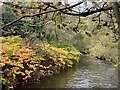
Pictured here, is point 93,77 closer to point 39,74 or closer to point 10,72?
point 39,74

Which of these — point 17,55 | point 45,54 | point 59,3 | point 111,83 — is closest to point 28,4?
point 59,3

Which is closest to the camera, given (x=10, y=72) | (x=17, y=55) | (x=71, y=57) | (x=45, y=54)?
(x=10, y=72)

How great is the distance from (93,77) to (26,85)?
3.01 meters

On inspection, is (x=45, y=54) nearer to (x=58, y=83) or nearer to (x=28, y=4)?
(x=58, y=83)

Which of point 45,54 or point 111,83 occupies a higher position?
point 45,54

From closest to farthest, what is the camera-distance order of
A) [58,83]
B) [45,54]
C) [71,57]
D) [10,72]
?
[10,72]
[58,83]
[45,54]
[71,57]

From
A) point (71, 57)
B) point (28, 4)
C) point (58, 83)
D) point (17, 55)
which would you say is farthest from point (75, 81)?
point (28, 4)

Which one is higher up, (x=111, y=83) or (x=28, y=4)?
(x=28, y=4)

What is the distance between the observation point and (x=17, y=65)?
8.37 meters

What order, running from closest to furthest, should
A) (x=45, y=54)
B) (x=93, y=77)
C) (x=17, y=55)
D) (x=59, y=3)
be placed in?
(x=59, y=3) < (x=17, y=55) < (x=93, y=77) < (x=45, y=54)

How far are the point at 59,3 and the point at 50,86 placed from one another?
316 inches

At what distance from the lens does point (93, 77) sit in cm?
1062

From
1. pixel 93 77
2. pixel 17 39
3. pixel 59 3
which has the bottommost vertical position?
pixel 93 77

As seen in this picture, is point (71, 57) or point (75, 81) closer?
point (75, 81)
